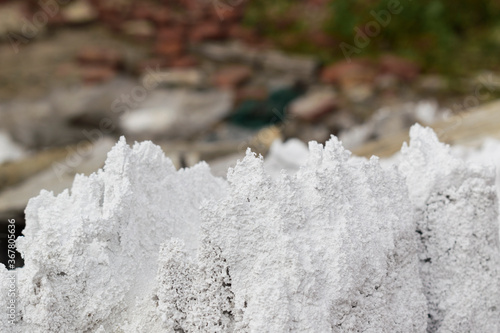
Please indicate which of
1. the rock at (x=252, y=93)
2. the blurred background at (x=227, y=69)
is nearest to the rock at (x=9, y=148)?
the blurred background at (x=227, y=69)

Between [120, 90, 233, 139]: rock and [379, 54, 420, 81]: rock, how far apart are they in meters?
1.45

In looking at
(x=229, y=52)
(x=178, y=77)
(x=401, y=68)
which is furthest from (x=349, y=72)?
(x=178, y=77)

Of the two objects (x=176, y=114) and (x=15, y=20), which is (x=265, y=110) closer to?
(x=176, y=114)

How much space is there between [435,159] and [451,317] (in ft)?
1.16

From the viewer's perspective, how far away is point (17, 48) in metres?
7.04

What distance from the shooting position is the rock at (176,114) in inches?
207

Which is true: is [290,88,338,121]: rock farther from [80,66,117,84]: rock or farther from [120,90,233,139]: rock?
[80,66,117,84]: rock

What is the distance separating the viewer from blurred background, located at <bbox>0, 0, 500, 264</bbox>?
205 inches

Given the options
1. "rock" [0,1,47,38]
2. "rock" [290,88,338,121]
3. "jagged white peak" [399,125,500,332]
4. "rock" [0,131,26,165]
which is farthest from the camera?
"rock" [0,1,47,38]

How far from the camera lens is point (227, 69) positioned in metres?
6.55

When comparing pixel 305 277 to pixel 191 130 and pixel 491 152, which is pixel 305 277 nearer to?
pixel 491 152

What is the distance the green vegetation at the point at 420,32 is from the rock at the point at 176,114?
59.4 inches

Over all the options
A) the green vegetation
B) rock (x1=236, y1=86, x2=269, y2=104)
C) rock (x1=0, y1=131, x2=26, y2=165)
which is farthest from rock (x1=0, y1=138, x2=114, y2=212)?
the green vegetation

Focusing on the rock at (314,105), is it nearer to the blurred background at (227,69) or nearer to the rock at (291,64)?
the blurred background at (227,69)
